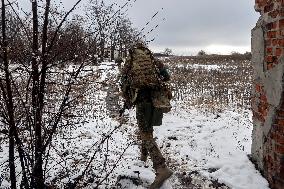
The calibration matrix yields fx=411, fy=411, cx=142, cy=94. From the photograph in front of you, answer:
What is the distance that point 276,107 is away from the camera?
4781 millimetres

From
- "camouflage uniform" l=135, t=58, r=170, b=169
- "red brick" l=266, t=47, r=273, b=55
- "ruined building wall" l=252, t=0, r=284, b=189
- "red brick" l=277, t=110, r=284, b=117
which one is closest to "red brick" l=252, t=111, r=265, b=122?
"ruined building wall" l=252, t=0, r=284, b=189

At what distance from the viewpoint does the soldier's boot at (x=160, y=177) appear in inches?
207

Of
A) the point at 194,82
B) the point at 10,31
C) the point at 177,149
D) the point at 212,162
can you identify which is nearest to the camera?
the point at 10,31

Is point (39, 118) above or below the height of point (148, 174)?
above

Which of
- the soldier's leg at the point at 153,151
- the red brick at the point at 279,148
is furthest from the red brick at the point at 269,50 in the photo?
the soldier's leg at the point at 153,151

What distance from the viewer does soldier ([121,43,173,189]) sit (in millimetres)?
5414

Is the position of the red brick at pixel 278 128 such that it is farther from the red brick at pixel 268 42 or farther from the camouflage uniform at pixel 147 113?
the camouflage uniform at pixel 147 113

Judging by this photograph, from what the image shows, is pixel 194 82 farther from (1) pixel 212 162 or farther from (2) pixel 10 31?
(2) pixel 10 31

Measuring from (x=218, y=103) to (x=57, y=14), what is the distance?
8.39m

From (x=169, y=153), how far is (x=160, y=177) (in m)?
1.84

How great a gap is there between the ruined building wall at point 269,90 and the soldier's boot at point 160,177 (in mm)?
1252

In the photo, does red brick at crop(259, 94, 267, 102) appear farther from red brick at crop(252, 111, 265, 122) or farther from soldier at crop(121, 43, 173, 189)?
soldier at crop(121, 43, 173, 189)

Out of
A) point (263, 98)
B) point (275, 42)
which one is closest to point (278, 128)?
point (263, 98)

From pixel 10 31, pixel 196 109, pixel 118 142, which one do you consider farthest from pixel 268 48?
pixel 196 109
